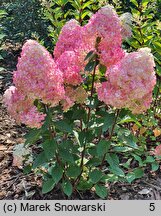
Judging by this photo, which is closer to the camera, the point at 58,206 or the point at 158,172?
the point at 58,206

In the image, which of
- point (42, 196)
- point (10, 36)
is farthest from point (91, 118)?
point (10, 36)

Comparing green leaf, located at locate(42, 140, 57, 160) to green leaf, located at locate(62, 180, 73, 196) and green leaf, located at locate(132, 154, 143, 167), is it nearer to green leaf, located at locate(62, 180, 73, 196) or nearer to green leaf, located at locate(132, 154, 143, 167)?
green leaf, located at locate(62, 180, 73, 196)

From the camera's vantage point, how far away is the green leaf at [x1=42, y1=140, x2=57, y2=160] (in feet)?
7.95

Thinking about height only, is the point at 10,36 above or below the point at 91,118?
above

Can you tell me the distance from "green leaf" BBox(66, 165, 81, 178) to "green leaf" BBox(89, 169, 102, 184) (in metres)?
0.10

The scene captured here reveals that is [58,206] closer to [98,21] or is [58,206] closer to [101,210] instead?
[101,210]

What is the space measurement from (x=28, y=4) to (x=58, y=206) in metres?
3.36

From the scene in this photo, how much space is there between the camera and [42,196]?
302 cm

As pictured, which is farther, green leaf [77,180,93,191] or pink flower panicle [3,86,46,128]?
green leaf [77,180,93,191]

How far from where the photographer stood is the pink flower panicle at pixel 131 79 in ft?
7.06

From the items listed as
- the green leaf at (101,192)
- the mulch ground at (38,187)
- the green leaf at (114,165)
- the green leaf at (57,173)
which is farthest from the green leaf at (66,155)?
the mulch ground at (38,187)

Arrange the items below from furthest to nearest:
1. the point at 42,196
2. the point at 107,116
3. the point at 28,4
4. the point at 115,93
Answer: the point at 28,4
the point at 42,196
the point at 107,116
the point at 115,93

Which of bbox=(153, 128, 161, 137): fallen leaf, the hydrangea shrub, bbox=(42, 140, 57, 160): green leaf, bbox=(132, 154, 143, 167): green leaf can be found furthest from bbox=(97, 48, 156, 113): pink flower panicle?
bbox=(153, 128, 161, 137): fallen leaf

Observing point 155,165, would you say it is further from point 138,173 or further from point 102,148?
point 102,148
